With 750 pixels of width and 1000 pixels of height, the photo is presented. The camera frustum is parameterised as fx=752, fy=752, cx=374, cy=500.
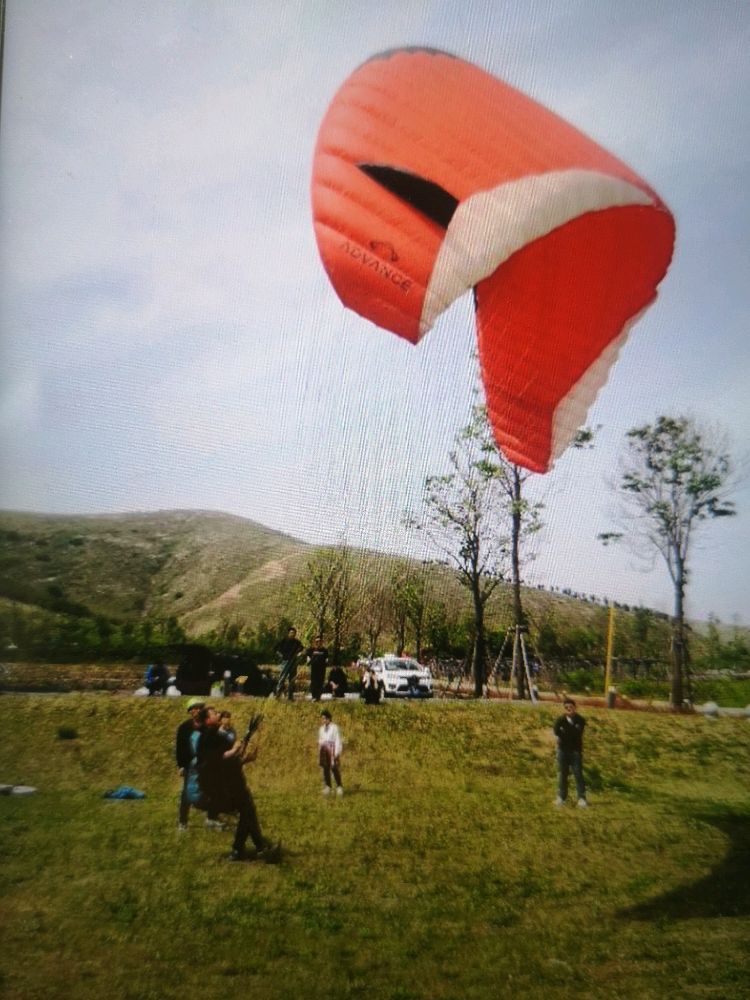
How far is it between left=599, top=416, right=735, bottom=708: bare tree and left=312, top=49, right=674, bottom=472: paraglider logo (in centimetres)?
35

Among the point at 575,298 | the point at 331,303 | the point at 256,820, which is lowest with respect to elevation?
the point at 256,820

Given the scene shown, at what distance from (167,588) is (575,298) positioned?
212 centimetres

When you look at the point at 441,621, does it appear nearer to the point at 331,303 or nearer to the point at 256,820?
the point at 256,820

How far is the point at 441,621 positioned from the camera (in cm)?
316

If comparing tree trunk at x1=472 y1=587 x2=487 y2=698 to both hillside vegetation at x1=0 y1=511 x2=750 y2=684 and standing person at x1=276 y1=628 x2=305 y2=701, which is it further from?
standing person at x1=276 y1=628 x2=305 y2=701

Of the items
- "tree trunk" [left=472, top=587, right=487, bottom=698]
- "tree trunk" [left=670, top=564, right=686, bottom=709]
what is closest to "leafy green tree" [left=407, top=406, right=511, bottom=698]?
"tree trunk" [left=472, top=587, right=487, bottom=698]

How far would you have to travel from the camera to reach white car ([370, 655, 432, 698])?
3.03m

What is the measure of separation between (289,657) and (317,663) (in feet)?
0.37

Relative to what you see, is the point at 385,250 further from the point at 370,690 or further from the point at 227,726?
the point at 227,726

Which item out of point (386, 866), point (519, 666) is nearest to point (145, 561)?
point (386, 866)

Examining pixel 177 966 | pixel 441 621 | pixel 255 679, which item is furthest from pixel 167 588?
pixel 177 966

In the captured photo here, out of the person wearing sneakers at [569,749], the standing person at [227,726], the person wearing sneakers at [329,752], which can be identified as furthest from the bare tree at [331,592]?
the person wearing sneakers at [569,749]

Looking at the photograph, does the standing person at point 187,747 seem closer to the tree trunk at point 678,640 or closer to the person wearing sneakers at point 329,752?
the person wearing sneakers at point 329,752

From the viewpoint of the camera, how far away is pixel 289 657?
2.94 meters
